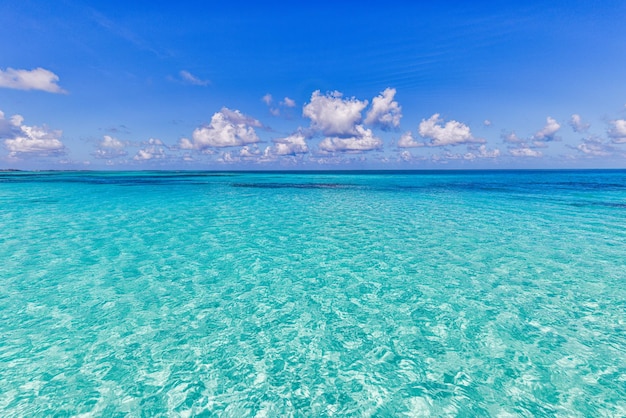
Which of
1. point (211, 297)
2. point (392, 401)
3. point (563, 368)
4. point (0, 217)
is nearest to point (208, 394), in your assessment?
point (392, 401)

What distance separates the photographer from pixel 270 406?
4.85 metres

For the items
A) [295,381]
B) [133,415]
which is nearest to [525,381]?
[295,381]

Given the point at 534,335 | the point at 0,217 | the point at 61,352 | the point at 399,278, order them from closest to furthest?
the point at 61,352 < the point at 534,335 < the point at 399,278 < the point at 0,217

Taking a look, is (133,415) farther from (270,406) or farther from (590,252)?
(590,252)

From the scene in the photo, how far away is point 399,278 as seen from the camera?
9.89 meters

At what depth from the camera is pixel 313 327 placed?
711 cm

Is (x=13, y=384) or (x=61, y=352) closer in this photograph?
(x=13, y=384)

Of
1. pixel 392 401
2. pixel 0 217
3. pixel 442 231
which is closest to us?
pixel 392 401

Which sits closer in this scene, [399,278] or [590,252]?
[399,278]

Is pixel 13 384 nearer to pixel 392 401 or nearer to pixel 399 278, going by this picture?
pixel 392 401

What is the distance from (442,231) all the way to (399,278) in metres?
7.63

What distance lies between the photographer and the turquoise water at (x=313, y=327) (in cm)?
500

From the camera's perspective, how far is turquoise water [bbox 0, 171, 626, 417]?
197 inches

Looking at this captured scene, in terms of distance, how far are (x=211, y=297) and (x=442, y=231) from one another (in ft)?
39.8
